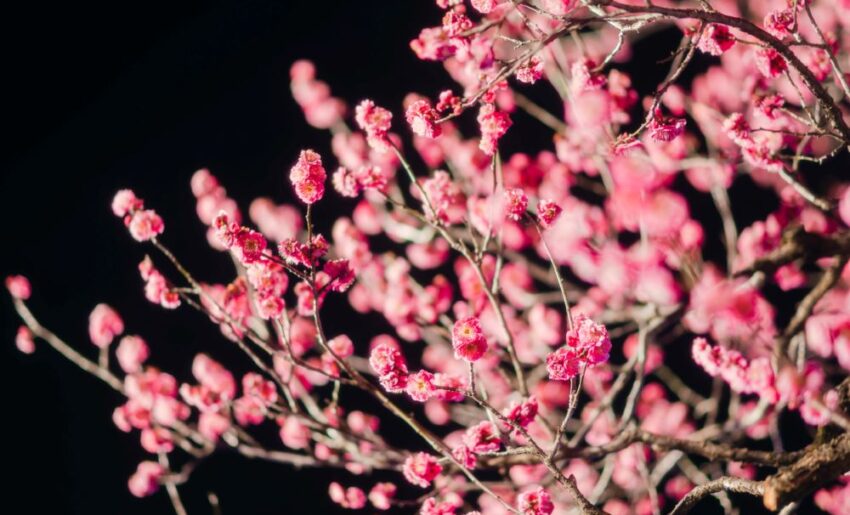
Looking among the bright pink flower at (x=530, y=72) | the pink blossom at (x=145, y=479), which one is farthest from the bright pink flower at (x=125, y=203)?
the pink blossom at (x=145, y=479)

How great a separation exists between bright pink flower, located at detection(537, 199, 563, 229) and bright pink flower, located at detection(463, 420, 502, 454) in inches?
43.6

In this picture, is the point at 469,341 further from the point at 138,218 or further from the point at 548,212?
the point at 138,218

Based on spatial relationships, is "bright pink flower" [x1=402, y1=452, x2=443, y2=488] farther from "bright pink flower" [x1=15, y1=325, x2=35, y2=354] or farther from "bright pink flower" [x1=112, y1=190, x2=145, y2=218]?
"bright pink flower" [x1=15, y1=325, x2=35, y2=354]

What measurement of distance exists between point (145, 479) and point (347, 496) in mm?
2389

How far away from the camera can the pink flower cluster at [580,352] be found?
249 centimetres

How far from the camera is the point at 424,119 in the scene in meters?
2.60

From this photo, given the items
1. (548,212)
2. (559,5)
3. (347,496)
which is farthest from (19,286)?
(559,5)

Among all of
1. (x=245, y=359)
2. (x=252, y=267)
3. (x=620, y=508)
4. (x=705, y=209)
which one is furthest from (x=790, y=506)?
(x=245, y=359)

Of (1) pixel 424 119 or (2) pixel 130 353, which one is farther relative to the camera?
(2) pixel 130 353

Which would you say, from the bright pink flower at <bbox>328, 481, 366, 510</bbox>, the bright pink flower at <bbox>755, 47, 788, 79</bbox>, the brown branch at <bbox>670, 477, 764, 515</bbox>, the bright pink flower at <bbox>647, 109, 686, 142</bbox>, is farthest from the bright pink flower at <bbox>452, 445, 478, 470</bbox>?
the bright pink flower at <bbox>755, 47, 788, 79</bbox>

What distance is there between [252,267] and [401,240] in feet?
12.5

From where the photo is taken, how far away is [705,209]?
21.4ft

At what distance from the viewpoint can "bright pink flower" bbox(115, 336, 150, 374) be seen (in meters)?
6.15

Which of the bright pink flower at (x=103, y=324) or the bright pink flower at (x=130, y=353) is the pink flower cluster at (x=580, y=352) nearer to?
the bright pink flower at (x=130, y=353)
